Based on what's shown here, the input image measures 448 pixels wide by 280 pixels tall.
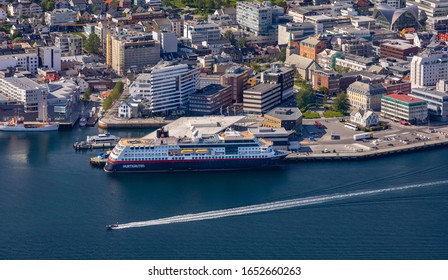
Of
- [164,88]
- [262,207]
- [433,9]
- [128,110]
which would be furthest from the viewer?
[433,9]

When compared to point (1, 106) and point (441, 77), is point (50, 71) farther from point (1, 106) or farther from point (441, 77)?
point (441, 77)

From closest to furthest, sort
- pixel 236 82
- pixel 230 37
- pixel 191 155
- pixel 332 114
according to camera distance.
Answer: pixel 191 155, pixel 332 114, pixel 236 82, pixel 230 37

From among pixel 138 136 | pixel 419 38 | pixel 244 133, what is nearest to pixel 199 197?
pixel 244 133

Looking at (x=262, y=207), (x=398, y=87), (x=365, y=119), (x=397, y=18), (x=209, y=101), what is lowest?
(x=262, y=207)

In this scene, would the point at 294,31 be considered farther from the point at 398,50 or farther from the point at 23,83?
the point at 23,83

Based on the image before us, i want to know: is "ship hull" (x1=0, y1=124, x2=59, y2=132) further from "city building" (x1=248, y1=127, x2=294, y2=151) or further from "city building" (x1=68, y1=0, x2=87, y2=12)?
"city building" (x1=68, y1=0, x2=87, y2=12)

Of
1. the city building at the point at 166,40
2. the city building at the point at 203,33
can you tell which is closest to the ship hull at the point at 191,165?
the city building at the point at 166,40

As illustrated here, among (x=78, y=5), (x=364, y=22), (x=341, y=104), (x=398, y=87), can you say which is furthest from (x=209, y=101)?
(x=78, y=5)

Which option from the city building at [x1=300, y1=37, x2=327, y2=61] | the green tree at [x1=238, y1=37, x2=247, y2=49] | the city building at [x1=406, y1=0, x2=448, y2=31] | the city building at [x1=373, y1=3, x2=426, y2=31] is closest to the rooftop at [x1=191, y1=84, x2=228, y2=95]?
the city building at [x1=300, y1=37, x2=327, y2=61]
